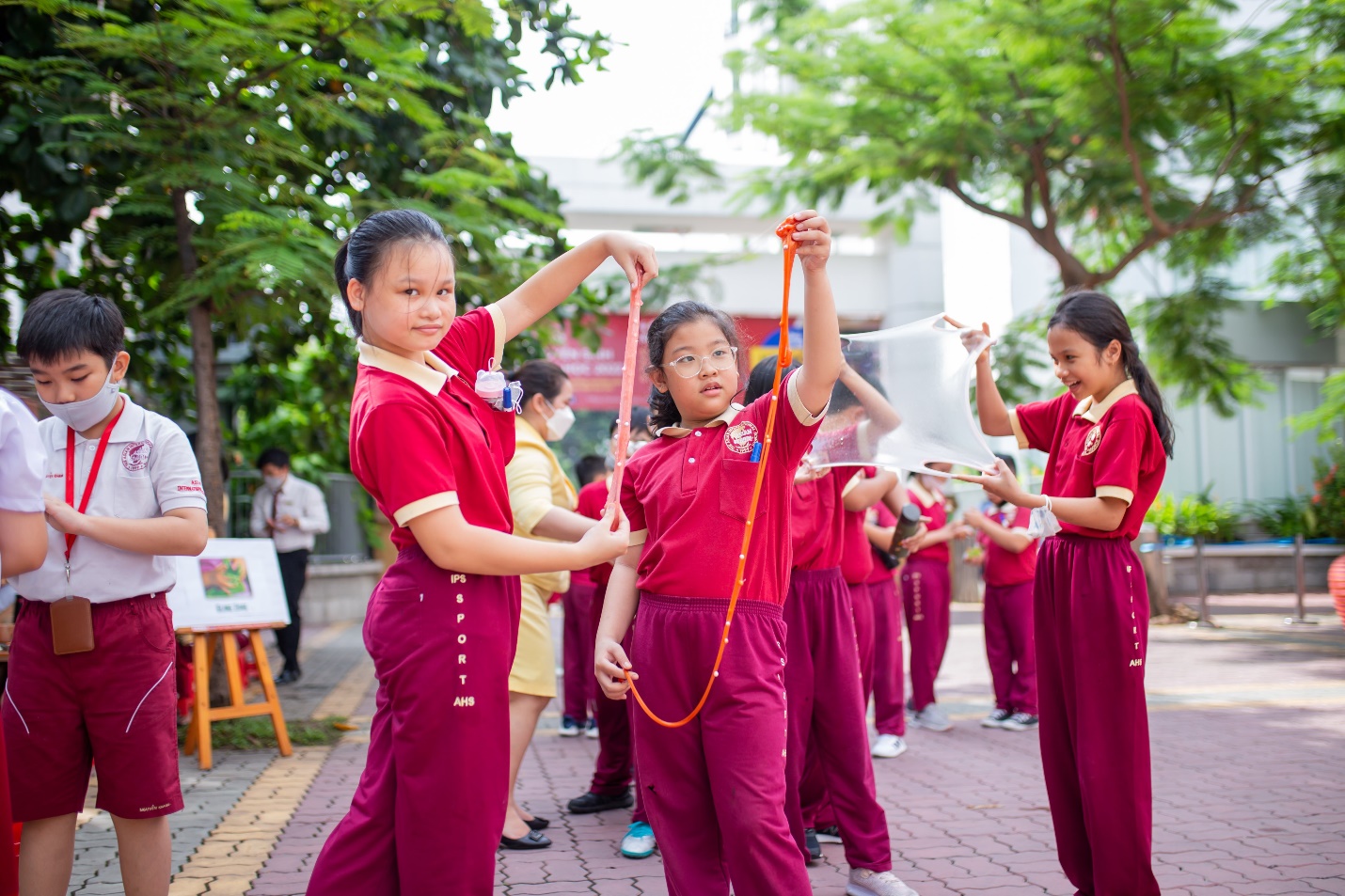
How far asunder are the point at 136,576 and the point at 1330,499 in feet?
57.8

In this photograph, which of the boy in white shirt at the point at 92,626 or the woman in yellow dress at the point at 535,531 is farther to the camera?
the woman in yellow dress at the point at 535,531

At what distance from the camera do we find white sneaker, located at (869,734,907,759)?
6375mm

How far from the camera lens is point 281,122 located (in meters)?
6.29

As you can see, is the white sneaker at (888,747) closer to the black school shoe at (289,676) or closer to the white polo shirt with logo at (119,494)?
the white polo shirt with logo at (119,494)

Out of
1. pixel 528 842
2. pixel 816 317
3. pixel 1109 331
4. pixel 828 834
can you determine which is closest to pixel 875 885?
pixel 828 834

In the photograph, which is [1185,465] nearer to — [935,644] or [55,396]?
[935,644]

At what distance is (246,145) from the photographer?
19.8ft

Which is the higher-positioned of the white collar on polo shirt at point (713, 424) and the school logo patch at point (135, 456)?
the white collar on polo shirt at point (713, 424)

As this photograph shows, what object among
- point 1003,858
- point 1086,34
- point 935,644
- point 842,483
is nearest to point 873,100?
point 1086,34

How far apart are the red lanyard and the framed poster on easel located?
3120mm

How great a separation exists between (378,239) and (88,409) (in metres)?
1.17

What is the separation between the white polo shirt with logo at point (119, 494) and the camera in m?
3.01

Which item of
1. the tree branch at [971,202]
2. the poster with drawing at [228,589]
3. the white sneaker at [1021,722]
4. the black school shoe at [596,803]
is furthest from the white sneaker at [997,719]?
the tree branch at [971,202]

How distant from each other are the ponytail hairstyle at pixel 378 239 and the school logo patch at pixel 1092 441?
216 cm
